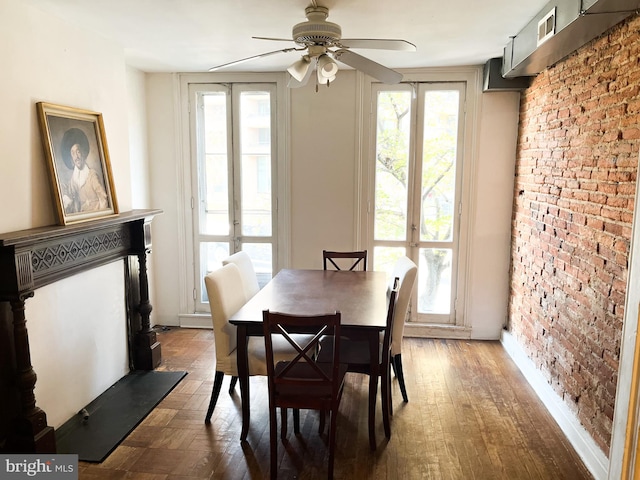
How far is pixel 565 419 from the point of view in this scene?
2.83 meters

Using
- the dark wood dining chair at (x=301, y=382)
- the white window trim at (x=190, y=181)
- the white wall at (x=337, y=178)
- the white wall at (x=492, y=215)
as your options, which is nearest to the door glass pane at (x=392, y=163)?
the white wall at (x=337, y=178)

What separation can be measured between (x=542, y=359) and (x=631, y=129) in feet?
5.69

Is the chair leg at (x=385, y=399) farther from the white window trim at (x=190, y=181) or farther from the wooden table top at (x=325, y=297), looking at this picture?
the white window trim at (x=190, y=181)

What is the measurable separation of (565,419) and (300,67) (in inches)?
100

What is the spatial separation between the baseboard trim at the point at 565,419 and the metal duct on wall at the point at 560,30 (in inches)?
83.8

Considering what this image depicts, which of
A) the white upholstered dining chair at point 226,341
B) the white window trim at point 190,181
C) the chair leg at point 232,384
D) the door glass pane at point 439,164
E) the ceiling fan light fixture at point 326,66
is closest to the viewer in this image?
the ceiling fan light fixture at point 326,66

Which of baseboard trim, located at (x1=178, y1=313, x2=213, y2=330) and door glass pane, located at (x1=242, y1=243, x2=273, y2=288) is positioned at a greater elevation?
door glass pane, located at (x1=242, y1=243, x2=273, y2=288)

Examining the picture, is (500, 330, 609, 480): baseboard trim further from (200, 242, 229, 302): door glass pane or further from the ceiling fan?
(200, 242, 229, 302): door glass pane

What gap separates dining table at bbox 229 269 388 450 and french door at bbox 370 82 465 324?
994 mm

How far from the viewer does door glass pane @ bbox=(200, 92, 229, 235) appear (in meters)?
4.48

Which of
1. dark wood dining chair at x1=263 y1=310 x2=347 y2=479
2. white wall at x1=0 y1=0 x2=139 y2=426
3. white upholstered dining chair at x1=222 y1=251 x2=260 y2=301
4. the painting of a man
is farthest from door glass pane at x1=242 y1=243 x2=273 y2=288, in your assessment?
dark wood dining chair at x1=263 y1=310 x2=347 y2=479

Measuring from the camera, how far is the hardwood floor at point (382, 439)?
245 cm

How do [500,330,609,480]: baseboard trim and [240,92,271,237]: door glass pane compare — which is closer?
[500,330,609,480]: baseboard trim

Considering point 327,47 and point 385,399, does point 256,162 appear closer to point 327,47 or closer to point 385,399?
point 327,47
